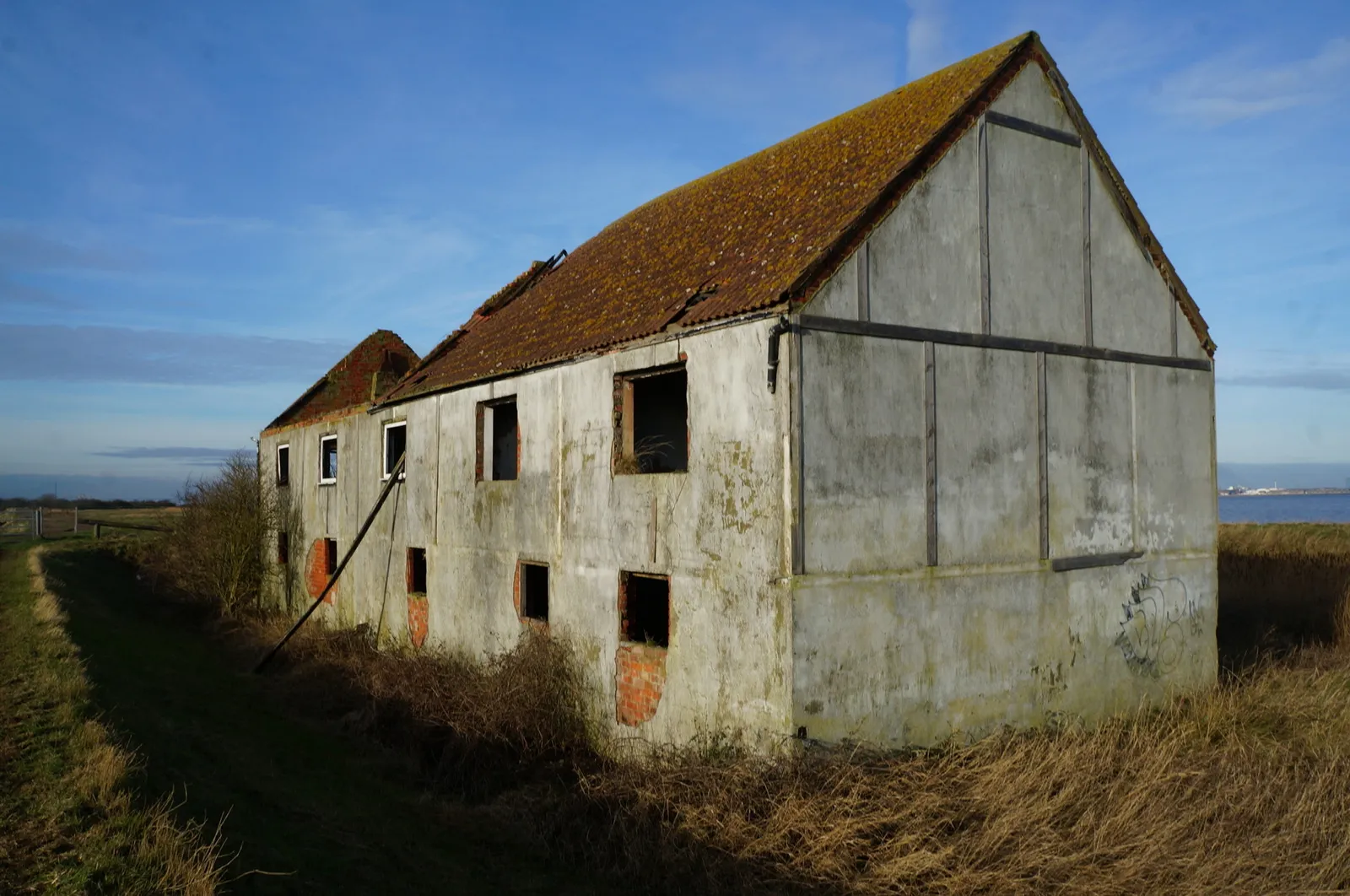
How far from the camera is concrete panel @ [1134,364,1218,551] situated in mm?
11117

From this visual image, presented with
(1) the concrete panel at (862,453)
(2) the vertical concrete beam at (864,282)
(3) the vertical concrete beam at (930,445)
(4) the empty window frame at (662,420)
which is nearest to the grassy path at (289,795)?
(1) the concrete panel at (862,453)

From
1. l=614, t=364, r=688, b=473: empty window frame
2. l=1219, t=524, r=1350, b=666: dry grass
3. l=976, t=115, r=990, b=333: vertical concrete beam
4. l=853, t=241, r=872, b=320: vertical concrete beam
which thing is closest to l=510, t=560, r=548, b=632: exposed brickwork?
l=614, t=364, r=688, b=473: empty window frame

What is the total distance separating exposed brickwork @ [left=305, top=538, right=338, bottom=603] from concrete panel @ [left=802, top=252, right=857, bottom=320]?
15.5 m

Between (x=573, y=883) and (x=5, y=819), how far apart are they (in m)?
4.50

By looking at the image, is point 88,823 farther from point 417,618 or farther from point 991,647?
point 417,618

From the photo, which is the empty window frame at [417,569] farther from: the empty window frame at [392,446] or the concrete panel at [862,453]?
the concrete panel at [862,453]

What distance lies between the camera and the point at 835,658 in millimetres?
8383

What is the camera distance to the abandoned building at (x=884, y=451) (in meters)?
8.54

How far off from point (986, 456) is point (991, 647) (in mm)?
1889

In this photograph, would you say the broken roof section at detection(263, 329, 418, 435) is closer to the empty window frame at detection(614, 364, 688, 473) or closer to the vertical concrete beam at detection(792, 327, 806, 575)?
the empty window frame at detection(614, 364, 688, 473)

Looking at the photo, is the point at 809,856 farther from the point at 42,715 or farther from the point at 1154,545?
the point at 42,715

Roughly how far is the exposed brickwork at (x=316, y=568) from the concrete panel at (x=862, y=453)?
15.3 m

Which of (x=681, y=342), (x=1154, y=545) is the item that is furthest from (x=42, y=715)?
(x=1154, y=545)

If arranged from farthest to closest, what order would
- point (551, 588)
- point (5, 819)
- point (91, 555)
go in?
point (91, 555) < point (551, 588) < point (5, 819)
